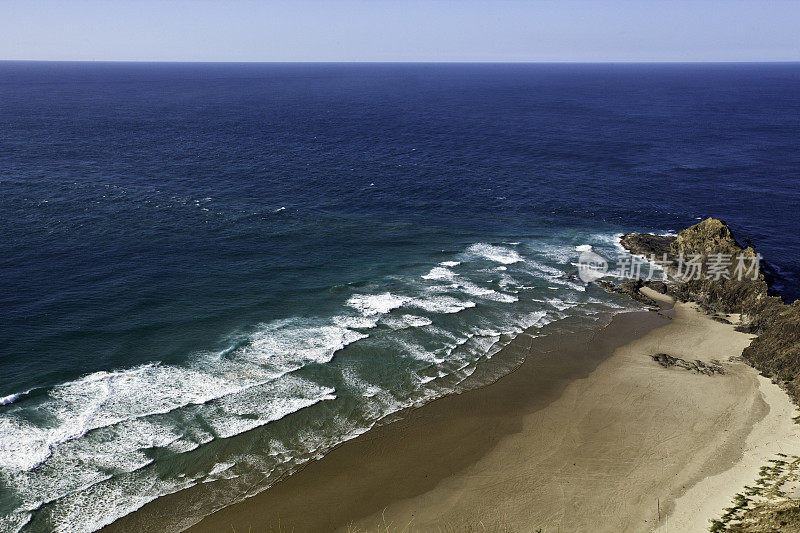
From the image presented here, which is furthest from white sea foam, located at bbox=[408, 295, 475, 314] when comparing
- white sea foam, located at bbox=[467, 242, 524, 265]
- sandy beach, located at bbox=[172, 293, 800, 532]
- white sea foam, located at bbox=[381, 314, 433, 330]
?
white sea foam, located at bbox=[467, 242, 524, 265]

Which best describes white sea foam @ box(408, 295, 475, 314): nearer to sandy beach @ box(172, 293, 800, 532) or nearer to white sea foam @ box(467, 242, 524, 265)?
sandy beach @ box(172, 293, 800, 532)

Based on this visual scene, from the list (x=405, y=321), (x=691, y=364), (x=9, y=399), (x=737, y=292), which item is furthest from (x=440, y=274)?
(x=9, y=399)

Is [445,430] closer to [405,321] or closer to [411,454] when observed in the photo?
[411,454]

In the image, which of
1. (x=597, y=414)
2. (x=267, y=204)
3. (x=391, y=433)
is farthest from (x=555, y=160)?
(x=391, y=433)

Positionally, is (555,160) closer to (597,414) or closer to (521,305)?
(521,305)

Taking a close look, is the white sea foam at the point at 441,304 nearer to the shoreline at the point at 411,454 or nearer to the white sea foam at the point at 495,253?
the shoreline at the point at 411,454

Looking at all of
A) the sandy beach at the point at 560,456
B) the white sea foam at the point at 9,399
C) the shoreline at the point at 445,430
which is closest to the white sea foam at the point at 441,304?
the shoreline at the point at 445,430
